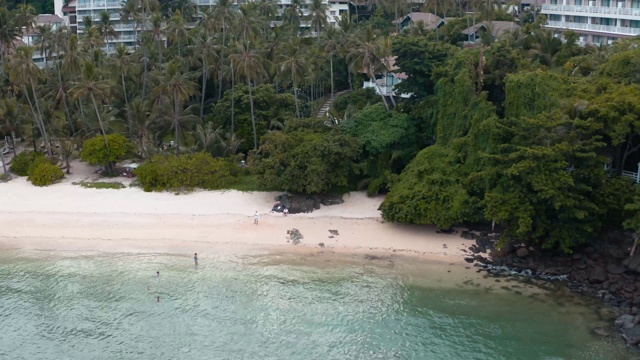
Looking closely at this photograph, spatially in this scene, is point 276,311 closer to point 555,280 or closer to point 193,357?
point 193,357

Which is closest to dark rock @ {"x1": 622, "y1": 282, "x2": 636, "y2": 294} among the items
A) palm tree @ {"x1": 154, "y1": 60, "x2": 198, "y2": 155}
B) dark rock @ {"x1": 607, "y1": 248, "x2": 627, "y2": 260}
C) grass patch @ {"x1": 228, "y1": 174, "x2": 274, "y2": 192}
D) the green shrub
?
dark rock @ {"x1": 607, "y1": 248, "x2": 627, "y2": 260}

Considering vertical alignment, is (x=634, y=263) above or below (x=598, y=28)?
below

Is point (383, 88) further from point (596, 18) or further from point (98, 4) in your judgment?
point (98, 4)

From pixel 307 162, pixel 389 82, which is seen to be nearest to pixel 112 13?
pixel 389 82

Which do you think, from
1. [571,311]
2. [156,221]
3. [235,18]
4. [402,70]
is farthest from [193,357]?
[235,18]

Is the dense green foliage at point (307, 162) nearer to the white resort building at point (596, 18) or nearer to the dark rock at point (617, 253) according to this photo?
the dark rock at point (617, 253)
